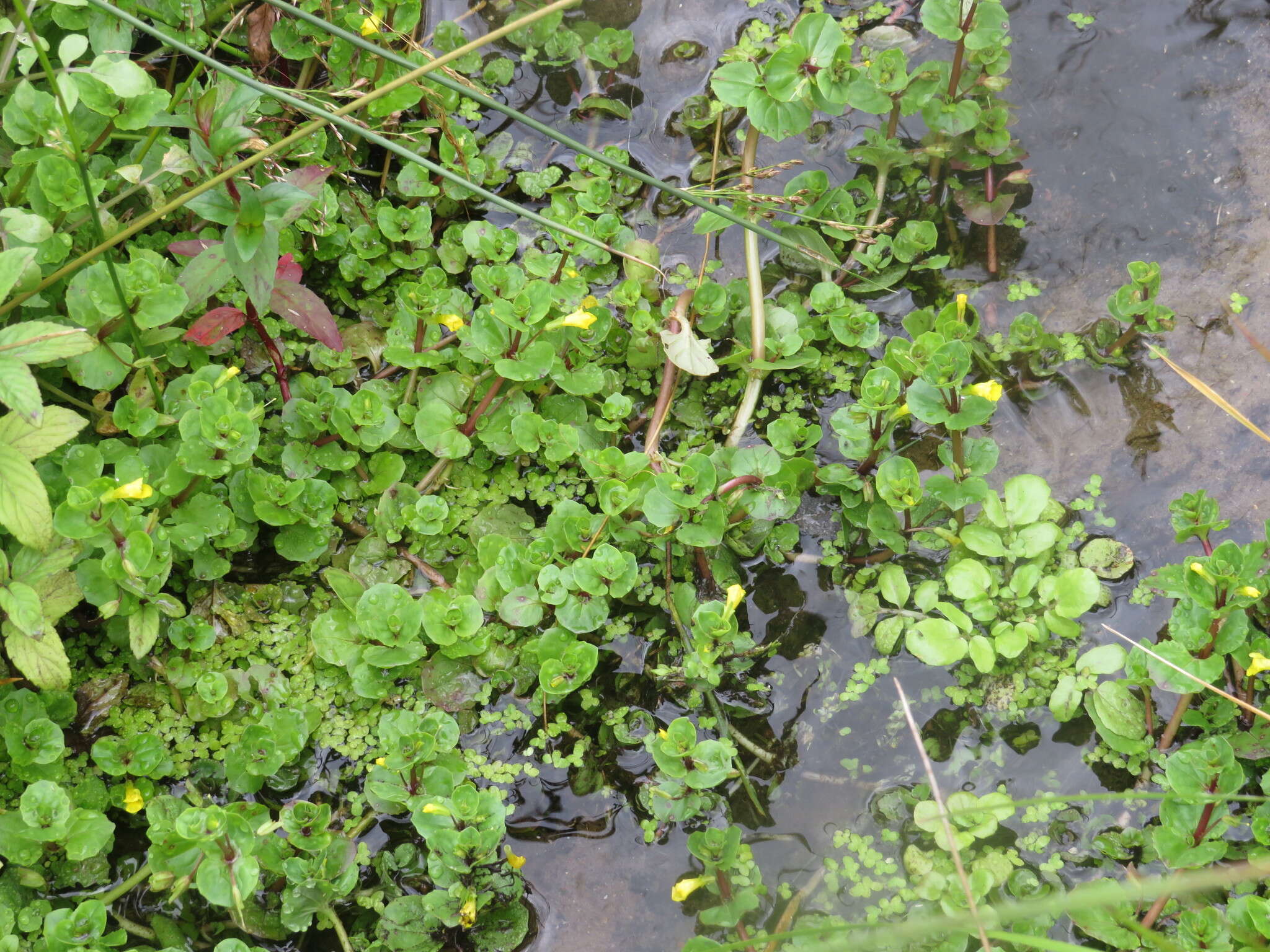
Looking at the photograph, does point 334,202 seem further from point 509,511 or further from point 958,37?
point 958,37

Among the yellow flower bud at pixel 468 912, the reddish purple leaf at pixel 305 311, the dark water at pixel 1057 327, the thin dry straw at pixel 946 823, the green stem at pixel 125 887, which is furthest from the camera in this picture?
the reddish purple leaf at pixel 305 311

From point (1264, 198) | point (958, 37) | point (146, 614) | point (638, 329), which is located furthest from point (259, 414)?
point (1264, 198)

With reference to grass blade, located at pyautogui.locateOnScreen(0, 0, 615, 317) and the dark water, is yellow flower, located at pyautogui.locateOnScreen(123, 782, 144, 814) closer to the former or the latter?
the dark water

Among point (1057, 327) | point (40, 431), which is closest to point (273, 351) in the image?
point (40, 431)

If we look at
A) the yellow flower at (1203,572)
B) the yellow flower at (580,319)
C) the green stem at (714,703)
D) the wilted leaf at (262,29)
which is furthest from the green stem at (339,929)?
the wilted leaf at (262,29)

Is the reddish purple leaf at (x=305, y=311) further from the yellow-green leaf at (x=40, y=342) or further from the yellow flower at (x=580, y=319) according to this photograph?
the yellow flower at (x=580, y=319)

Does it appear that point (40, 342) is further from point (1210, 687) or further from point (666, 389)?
point (1210, 687)
